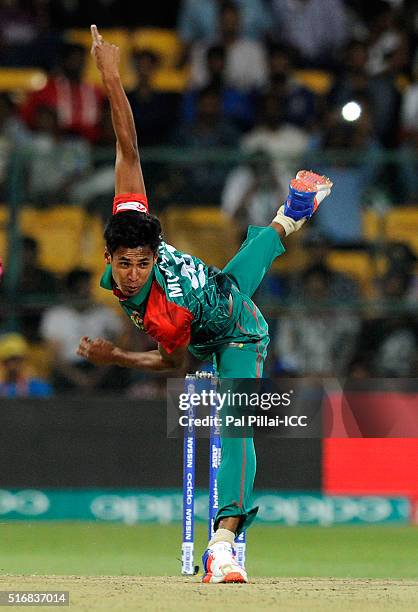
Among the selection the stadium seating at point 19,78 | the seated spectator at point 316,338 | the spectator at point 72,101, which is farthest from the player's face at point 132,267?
the stadium seating at point 19,78

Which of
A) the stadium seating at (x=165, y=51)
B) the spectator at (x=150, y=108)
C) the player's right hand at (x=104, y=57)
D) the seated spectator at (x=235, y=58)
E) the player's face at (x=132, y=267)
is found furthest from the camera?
the stadium seating at (x=165, y=51)

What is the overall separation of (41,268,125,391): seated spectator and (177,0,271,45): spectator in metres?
4.48

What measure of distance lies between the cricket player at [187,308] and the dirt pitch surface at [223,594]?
30 centimetres

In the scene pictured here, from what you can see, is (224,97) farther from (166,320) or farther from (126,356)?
(166,320)

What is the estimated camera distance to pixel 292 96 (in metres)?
14.9

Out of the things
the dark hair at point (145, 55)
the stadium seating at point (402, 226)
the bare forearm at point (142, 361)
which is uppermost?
the dark hair at point (145, 55)

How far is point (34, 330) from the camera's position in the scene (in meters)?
12.4

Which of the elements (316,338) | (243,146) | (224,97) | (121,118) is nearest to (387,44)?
(224,97)

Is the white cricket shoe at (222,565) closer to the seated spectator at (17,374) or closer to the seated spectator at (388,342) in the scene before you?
the seated spectator at (17,374)

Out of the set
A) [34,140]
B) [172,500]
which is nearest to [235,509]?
[172,500]

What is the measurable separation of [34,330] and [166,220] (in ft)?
5.02

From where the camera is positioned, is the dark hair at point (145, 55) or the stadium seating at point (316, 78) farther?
the stadium seating at point (316, 78)

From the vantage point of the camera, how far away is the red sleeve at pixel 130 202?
688 centimetres

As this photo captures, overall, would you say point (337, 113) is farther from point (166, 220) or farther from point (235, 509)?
point (235, 509)
